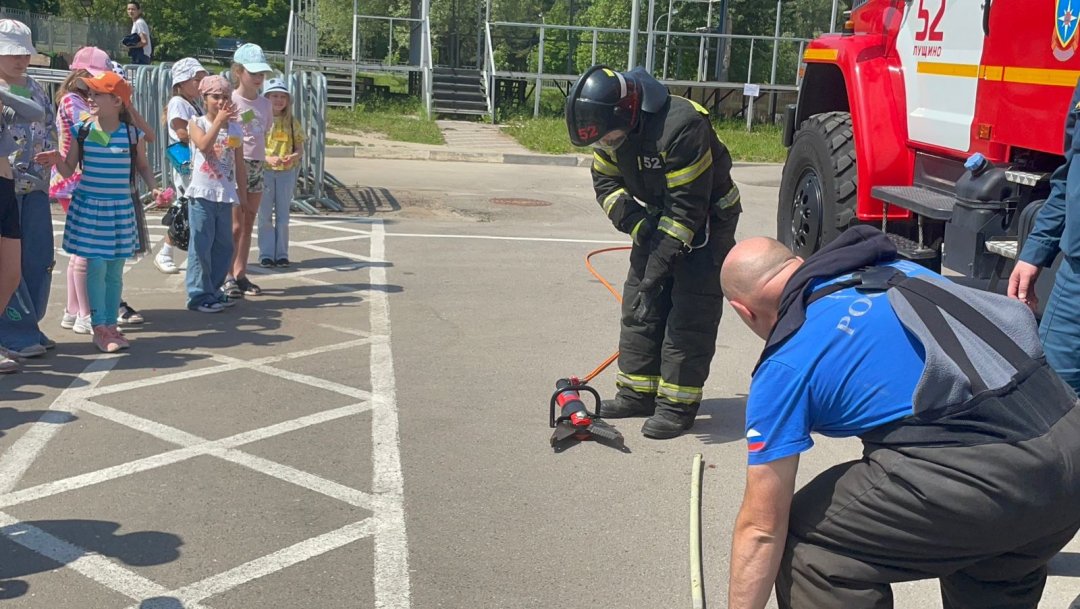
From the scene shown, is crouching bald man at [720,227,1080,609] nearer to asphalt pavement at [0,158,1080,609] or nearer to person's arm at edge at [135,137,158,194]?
asphalt pavement at [0,158,1080,609]

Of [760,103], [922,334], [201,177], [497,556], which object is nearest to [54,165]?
[201,177]

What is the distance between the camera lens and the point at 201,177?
770 centimetres

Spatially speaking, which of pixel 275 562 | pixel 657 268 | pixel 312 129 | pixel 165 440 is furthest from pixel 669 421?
pixel 312 129

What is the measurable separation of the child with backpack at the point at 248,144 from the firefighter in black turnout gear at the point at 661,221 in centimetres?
369

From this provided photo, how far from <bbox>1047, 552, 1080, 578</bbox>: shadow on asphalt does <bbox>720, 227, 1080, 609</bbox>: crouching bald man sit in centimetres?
140

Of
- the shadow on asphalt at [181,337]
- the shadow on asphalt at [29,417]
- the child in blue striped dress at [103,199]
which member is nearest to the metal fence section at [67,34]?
the shadow on asphalt at [181,337]

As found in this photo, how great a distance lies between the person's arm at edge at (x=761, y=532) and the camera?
277 centimetres

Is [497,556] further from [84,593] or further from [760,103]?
[760,103]

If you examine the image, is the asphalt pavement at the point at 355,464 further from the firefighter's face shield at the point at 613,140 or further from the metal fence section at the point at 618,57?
the metal fence section at the point at 618,57

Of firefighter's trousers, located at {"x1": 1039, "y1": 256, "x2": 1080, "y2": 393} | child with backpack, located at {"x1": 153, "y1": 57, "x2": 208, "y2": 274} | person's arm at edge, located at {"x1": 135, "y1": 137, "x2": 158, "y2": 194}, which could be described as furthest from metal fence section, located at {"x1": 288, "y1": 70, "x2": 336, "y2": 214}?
firefighter's trousers, located at {"x1": 1039, "y1": 256, "x2": 1080, "y2": 393}

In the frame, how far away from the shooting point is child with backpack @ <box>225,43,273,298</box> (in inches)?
326

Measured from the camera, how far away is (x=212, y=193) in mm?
7711

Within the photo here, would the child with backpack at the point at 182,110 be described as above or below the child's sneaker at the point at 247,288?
above

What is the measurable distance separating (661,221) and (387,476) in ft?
5.96
